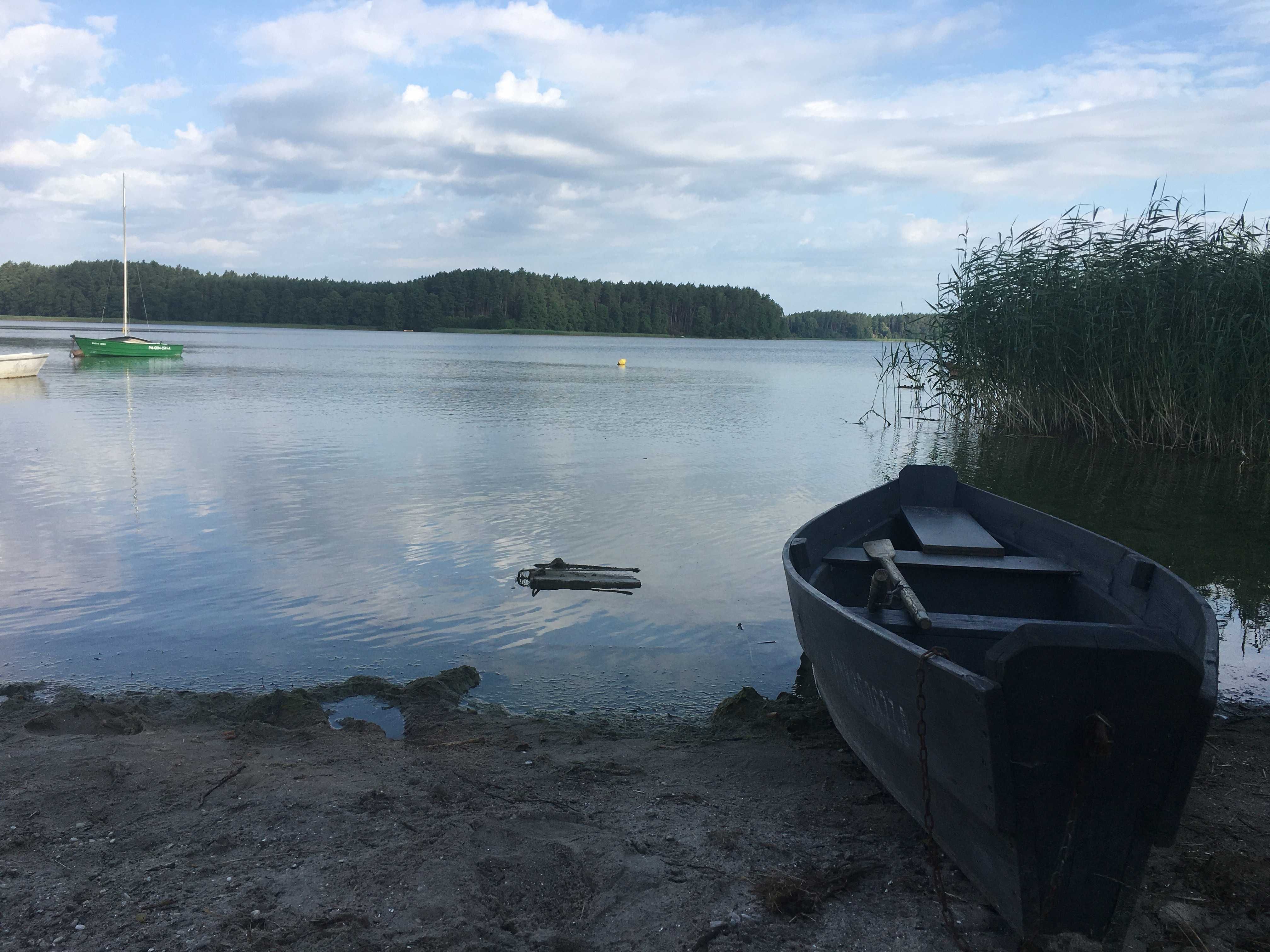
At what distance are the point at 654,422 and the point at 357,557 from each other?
13.6 m

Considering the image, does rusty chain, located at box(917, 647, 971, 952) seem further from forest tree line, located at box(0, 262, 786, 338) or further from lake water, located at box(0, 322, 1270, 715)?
forest tree line, located at box(0, 262, 786, 338)

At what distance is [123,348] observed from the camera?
137 ft

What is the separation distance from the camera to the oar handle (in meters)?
3.98

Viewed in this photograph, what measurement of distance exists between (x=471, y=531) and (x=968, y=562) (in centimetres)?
568

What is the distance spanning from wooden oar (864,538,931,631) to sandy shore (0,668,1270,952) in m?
0.86

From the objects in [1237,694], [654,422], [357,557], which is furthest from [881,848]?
[654,422]

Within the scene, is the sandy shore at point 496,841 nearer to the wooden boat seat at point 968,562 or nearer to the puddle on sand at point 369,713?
the puddle on sand at point 369,713

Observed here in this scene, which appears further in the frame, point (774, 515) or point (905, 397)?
point (905, 397)

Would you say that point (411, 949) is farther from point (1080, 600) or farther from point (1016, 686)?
point (1080, 600)

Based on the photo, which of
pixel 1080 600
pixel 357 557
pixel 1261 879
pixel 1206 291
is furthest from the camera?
pixel 1206 291

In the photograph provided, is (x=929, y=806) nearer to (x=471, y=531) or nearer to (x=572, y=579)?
(x=572, y=579)

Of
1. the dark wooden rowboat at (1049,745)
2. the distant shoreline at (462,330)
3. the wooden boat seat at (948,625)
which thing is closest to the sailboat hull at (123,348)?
the wooden boat seat at (948,625)

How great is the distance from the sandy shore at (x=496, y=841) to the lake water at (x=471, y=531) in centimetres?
88

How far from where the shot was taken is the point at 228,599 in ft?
24.0
